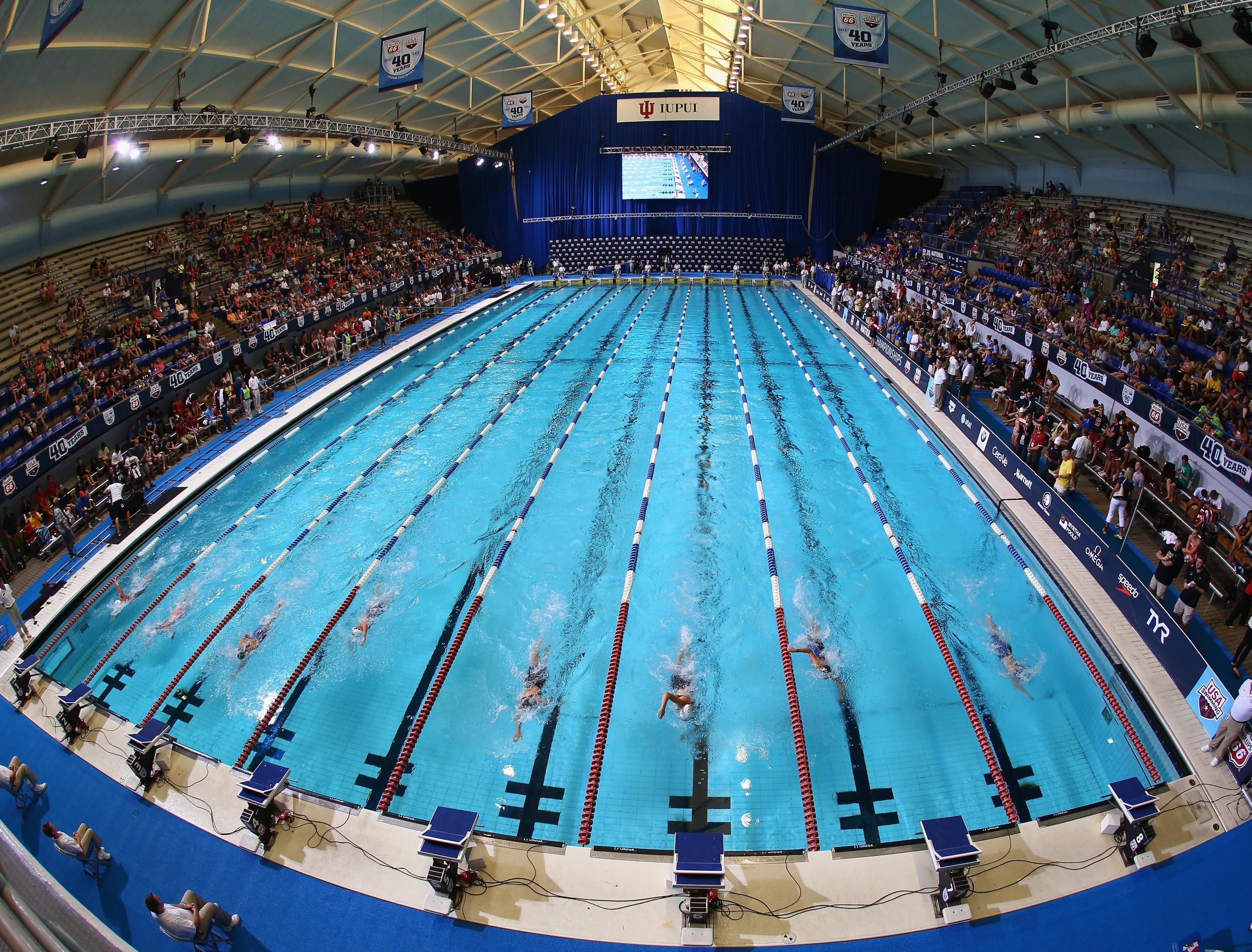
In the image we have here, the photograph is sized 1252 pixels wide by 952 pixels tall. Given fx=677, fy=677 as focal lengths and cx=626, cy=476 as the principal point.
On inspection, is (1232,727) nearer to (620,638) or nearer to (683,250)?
(620,638)

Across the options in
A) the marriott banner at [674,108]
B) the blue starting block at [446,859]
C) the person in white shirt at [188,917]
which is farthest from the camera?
the marriott banner at [674,108]

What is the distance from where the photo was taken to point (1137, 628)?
720 cm

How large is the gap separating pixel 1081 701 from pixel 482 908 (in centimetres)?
608

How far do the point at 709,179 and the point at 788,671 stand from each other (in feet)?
99.2

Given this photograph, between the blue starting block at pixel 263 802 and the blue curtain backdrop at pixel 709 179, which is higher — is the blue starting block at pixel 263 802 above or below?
below

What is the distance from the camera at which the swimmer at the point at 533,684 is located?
23.1 feet

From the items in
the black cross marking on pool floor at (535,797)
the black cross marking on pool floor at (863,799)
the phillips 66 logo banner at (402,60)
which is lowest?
the black cross marking on pool floor at (535,797)

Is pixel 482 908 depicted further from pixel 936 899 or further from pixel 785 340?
pixel 785 340

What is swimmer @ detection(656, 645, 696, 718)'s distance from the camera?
6957 mm

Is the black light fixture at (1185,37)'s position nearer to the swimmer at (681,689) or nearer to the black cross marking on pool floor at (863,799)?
the black cross marking on pool floor at (863,799)

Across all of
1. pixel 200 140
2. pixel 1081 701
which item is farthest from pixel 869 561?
pixel 200 140

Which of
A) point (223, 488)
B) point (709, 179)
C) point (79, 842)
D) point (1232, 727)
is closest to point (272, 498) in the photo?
point (223, 488)

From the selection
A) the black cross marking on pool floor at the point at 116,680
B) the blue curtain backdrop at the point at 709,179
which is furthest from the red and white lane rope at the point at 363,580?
the blue curtain backdrop at the point at 709,179

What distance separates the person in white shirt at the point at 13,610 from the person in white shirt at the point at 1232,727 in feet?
39.7
